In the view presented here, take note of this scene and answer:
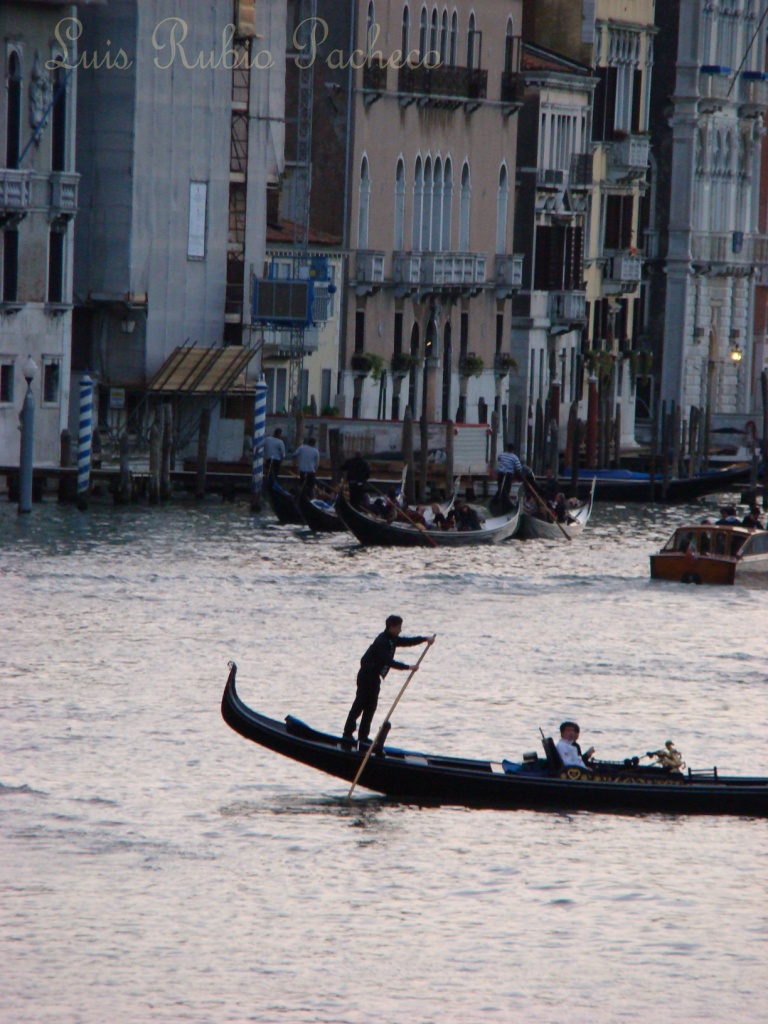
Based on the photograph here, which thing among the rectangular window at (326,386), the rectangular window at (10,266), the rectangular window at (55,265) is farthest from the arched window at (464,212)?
the rectangular window at (10,266)

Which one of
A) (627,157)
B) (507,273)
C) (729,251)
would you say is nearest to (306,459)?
(507,273)

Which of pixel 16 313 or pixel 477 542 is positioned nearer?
pixel 477 542

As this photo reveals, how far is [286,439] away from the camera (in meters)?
47.0

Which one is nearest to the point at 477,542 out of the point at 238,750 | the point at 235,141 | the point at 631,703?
the point at 235,141

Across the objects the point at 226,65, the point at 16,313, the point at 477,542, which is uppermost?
the point at 226,65

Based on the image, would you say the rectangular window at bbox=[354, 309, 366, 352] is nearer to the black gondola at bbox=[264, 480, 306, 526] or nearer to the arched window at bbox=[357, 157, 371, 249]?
the arched window at bbox=[357, 157, 371, 249]

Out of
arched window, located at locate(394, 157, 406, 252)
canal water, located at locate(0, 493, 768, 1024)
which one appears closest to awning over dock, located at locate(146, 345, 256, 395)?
arched window, located at locate(394, 157, 406, 252)

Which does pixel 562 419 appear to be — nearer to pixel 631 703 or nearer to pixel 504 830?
pixel 631 703

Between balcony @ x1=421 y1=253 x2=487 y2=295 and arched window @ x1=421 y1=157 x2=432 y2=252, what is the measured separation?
480 mm

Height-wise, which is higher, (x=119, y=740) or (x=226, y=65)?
(x=226, y=65)

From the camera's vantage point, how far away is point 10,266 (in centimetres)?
4247

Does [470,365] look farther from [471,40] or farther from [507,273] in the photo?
[471,40]

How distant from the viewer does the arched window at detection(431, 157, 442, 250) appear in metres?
54.3

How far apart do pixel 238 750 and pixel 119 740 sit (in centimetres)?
93
